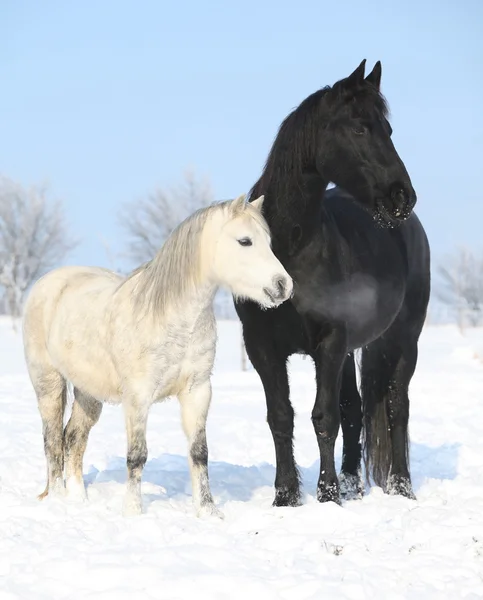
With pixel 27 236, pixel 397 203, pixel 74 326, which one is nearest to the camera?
pixel 397 203

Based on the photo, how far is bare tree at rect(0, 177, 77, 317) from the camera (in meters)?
38.7

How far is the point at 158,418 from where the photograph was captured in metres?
11.9

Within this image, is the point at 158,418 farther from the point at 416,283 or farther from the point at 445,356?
the point at 445,356

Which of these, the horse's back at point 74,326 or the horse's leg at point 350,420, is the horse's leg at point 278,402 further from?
the horse's leg at point 350,420

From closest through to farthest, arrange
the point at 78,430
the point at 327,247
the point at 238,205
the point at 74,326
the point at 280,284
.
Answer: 1. the point at 280,284
2. the point at 238,205
3. the point at 327,247
4. the point at 74,326
5. the point at 78,430

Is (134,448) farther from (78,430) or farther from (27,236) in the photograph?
(27,236)

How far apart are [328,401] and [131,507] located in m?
1.40

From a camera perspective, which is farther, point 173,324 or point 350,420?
point 350,420

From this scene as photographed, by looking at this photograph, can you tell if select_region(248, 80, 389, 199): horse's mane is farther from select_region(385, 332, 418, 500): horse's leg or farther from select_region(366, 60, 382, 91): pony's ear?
select_region(385, 332, 418, 500): horse's leg

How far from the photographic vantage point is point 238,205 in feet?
16.1

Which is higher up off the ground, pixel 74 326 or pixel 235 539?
pixel 74 326

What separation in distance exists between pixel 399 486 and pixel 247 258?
2.51m

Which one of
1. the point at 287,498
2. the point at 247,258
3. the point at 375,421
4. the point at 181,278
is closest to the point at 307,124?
the point at 247,258

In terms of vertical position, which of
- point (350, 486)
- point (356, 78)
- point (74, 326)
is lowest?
point (350, 486)
